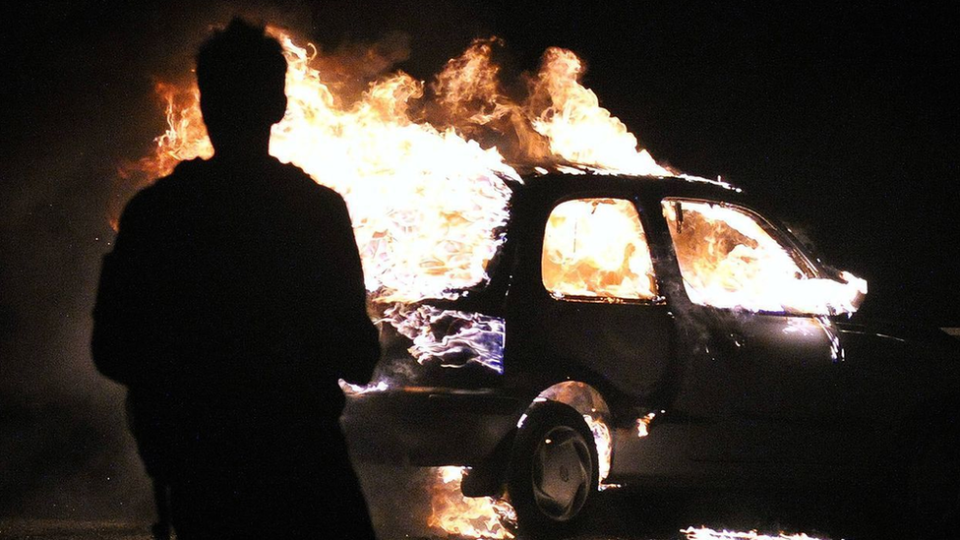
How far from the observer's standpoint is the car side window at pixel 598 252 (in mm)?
6863

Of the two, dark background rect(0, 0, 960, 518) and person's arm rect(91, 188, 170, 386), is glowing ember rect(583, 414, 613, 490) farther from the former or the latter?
dark background rect(0, 0, 960, 518)

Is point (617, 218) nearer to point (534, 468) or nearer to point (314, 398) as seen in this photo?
point (534, 468)

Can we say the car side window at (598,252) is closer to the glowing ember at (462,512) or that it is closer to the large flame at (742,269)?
the large flame at (742,269)

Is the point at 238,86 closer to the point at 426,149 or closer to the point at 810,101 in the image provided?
the point at 426,149

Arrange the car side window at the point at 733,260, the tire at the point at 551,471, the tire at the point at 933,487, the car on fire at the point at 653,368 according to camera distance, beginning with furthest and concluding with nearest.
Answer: the tire at the point at 933,487
the car side window at the point at 733,260
the tire at the point at 551,471
the car on fire at the point at 653,368

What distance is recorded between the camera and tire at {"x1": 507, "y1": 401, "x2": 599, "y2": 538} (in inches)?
250

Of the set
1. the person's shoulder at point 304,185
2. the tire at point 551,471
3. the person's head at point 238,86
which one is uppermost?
the person's head at point 238,86

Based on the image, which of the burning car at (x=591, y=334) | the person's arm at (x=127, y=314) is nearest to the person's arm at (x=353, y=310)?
the person's arm at (x=127, y=314)

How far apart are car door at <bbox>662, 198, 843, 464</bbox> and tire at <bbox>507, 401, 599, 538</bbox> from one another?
2.13ft

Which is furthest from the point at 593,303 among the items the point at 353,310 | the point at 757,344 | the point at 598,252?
the point at 353,310

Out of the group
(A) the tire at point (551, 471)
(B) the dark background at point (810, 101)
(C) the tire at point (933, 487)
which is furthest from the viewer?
(B) the dark background at point (810, 101)

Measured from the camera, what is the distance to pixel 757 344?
7129mm

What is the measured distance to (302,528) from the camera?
282cm

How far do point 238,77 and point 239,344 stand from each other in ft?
1.99
